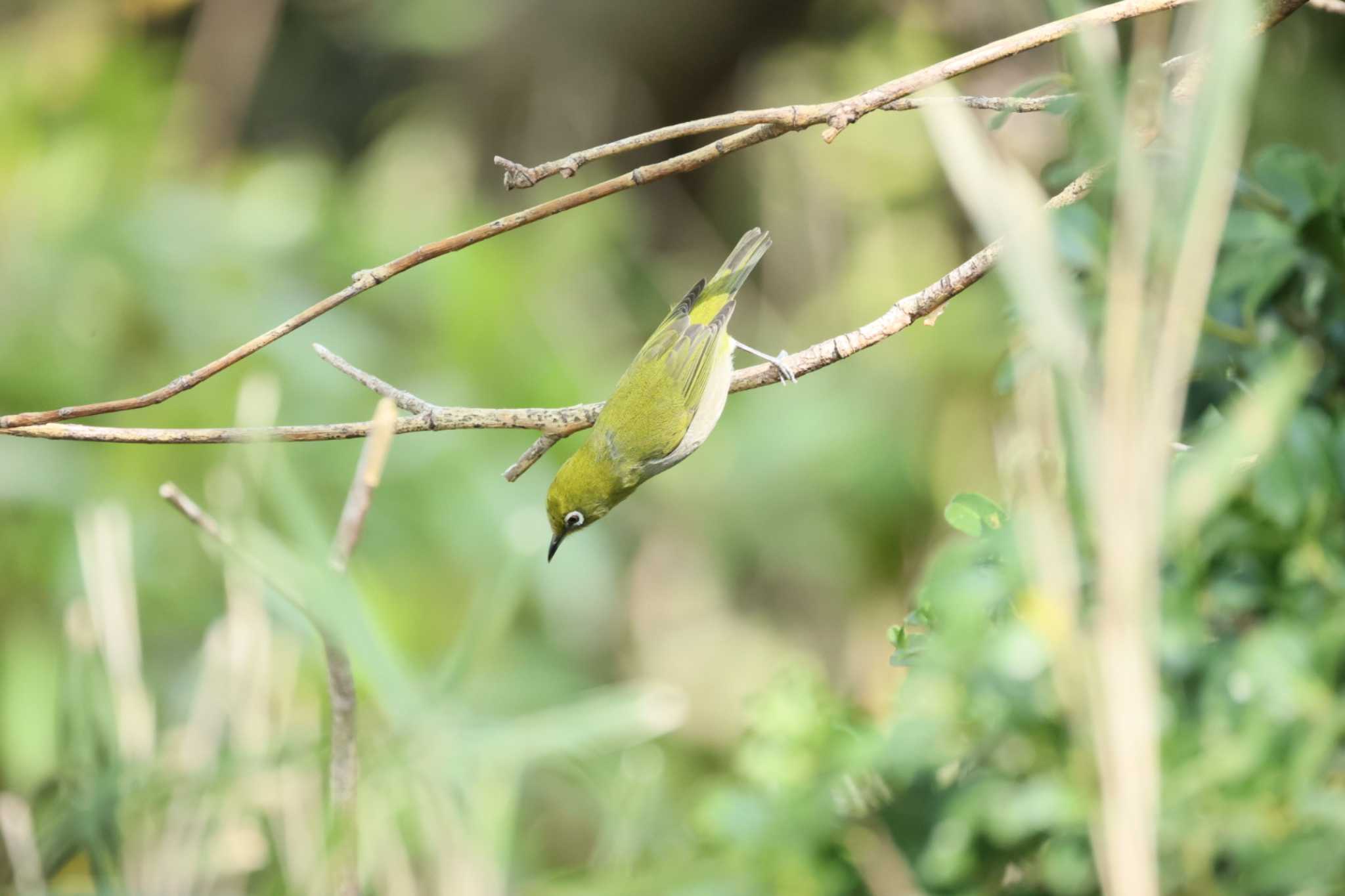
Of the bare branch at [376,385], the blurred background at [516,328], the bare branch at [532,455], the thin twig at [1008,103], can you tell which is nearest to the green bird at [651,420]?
the blurred background at [516,328]

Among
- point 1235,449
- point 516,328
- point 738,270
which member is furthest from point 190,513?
point 516,328

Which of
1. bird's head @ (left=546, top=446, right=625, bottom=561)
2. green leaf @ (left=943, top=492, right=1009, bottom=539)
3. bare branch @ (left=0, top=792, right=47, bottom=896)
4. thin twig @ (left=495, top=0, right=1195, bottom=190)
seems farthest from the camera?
bird's head @ (left=546, top=446, right=625, bottom=561)

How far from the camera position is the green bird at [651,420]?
2945mm

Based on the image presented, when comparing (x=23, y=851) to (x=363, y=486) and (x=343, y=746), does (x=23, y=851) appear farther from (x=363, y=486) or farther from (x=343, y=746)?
(x=363, y=486)

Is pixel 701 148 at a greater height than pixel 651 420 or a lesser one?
lesser

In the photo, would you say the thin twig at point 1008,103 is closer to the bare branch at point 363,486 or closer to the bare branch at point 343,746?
the bare branch at point 363,486

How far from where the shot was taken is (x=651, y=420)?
299 centimetres

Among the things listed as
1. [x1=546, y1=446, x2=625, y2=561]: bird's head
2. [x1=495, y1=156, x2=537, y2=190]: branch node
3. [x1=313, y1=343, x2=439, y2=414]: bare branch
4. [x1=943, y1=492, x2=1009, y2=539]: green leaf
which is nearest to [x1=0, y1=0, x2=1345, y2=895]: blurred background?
[x1=546, y1=446, x2=625, y2=561]: bird's head

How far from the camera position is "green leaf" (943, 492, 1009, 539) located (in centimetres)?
160

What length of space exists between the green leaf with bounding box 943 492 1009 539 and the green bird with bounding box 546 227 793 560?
122 cm

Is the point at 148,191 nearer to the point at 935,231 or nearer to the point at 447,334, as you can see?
the point at 447,334

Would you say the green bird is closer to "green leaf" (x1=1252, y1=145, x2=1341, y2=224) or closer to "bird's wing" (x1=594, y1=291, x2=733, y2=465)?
"bird's wing" (x1=594, y1=291, x2=733, y2=465)

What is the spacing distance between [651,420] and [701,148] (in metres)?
1.48

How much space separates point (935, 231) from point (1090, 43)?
214 inches
